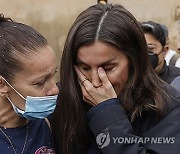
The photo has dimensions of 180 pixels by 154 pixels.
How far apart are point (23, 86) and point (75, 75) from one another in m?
0.27

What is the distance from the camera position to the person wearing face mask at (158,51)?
393 centimetres

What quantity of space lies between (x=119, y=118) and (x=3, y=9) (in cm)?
588

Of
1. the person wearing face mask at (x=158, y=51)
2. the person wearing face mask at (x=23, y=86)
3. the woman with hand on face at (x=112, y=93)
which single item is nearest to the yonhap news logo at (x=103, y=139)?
the woman with hand on face at (x=112, y=93)

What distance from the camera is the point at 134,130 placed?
216cm

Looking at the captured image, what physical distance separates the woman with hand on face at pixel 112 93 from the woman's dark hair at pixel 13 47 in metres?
0.18

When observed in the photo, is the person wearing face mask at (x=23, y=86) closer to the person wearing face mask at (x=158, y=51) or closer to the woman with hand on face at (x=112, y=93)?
the woman with hand on face at (x=112, y=93)

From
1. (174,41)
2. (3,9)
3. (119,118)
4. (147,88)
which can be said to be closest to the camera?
(119,118)

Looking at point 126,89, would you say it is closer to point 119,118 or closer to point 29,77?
point 119,118

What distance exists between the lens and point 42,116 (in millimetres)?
2297

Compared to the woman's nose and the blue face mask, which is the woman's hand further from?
the blue face mask

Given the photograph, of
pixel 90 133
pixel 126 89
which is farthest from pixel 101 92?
pixel 90 133

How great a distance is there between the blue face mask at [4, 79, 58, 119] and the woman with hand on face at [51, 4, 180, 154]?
7 cm

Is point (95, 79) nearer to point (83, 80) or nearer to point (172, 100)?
point (83, 80)

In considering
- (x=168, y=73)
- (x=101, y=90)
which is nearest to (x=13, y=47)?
(x=101, y=90)
